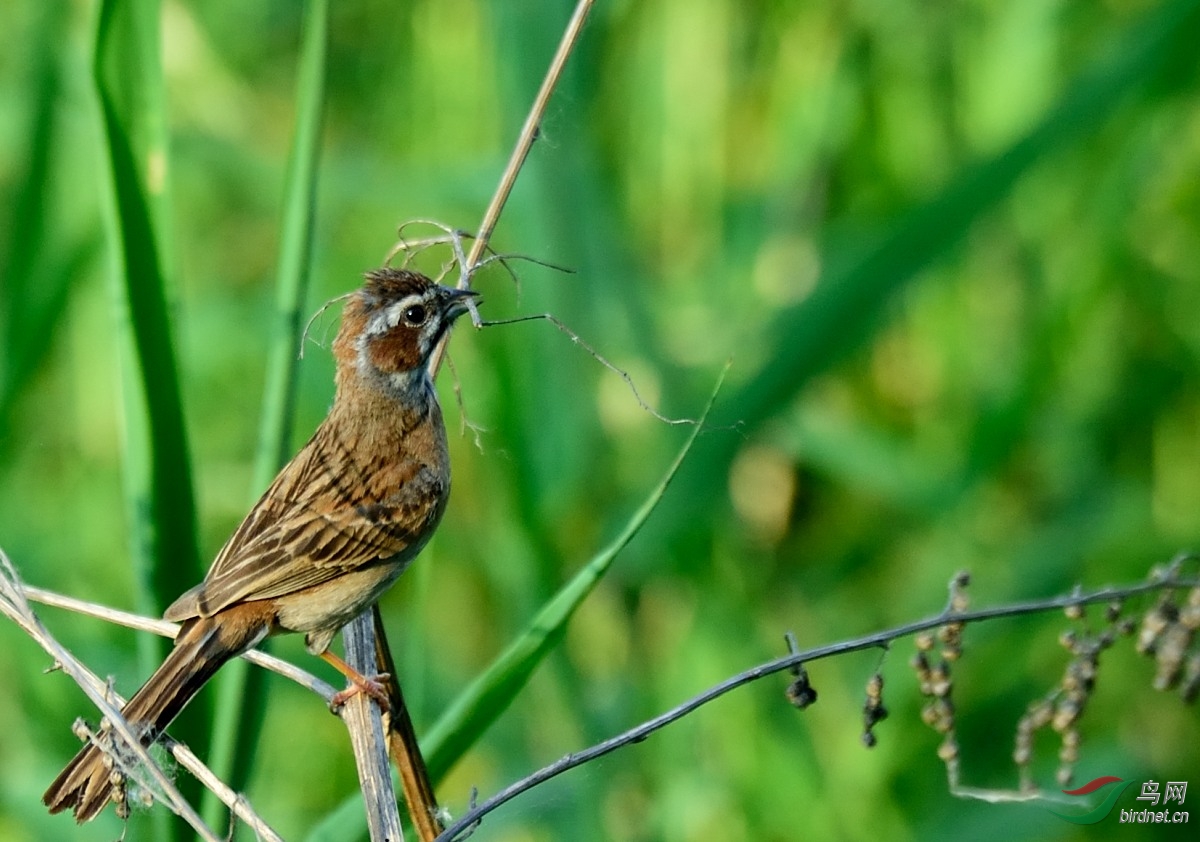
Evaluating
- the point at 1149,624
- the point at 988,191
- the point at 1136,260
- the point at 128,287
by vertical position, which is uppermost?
the point at 1136,260

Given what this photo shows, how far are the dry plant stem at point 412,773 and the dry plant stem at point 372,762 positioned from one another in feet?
0.10

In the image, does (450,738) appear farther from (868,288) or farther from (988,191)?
(988,191)

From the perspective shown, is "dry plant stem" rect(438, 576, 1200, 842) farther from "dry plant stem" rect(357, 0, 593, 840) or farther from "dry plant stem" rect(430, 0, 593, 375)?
"dry plant stem" rect(430, 0, 593, 375)

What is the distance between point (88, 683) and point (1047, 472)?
392 cm

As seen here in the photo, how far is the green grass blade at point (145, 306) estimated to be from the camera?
265 cm

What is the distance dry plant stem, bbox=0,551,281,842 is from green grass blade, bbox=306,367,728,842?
11.0 inches

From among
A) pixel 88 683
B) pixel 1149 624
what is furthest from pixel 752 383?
pixel 88 683

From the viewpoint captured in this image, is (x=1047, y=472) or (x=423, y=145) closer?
(x=1047, y=472)

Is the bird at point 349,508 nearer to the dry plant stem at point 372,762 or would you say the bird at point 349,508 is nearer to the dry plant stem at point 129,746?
the dry plant stem at point 372,762

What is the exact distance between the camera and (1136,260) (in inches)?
218

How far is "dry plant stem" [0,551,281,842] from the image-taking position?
2180mm
